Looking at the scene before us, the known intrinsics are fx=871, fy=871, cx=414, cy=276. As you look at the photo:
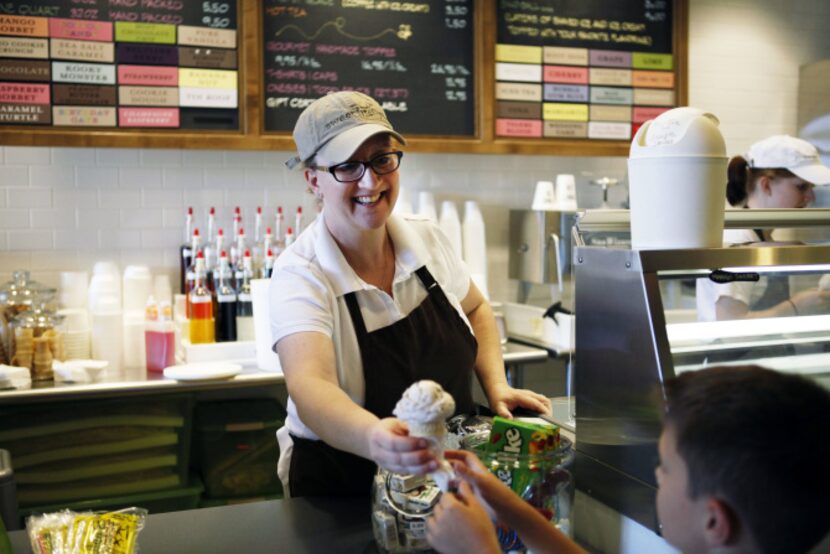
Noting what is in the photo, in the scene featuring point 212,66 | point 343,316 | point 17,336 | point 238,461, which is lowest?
point 238,461

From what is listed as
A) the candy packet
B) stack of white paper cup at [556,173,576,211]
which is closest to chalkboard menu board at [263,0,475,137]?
stack of white paper cup at [556,173,576,211]

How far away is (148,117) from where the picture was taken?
378cm

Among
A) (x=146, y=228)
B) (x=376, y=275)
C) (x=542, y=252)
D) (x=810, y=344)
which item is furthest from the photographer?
(x=542, y=252)

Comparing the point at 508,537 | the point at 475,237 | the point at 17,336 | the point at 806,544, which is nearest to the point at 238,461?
the point at 17,336

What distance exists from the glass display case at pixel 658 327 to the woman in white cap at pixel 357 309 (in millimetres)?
350

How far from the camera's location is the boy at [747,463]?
1.02 m

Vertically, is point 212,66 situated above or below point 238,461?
above

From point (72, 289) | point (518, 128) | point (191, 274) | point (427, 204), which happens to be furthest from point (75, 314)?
point (518, 128)

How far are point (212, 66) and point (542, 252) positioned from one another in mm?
1796

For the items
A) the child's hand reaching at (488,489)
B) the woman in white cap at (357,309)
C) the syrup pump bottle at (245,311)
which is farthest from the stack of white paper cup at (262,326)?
the child's hand reaching at (488,489)

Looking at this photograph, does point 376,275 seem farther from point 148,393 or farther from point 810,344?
point 148,393

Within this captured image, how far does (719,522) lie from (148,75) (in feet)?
11.0

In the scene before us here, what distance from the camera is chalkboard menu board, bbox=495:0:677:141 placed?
4395 millimetres

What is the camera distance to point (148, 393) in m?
3.40
